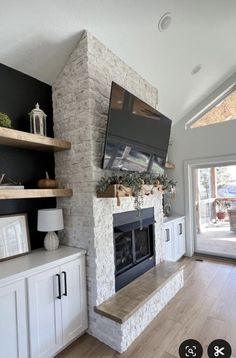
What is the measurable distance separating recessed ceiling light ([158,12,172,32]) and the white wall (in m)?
2.29

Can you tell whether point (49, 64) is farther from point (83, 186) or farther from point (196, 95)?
point (196, 95)

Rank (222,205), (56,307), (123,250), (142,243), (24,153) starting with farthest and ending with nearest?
(222,205) < (142,243) < (123,250) < (24,153) < (56,307)

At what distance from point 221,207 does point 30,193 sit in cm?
414

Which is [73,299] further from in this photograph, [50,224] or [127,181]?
[127,181]

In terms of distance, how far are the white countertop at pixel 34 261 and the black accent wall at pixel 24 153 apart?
31cm

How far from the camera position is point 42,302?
1.92 m

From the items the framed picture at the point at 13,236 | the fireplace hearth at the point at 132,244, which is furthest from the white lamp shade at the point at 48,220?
the fireplace hearth at the point at 132,244

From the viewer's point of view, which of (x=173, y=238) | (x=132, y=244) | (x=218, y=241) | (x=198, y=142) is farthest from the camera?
(x=218, y=241)

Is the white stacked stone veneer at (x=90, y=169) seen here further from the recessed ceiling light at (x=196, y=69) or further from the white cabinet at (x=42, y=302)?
the recessed ceiling light at (x=196, y=69)

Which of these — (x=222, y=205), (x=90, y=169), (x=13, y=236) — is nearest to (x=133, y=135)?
(x=90, y=169)

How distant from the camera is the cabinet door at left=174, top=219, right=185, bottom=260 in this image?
4.32 meters

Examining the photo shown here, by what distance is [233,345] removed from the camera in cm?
207

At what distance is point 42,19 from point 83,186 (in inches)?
68.1

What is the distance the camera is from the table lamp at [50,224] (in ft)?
7.63
